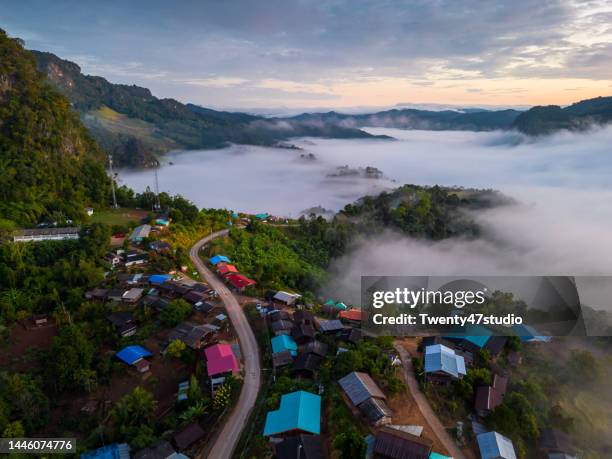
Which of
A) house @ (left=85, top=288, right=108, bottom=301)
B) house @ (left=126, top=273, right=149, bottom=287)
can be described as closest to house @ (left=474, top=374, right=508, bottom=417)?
house @ (left=126, top=273, right=149, bottom=287)

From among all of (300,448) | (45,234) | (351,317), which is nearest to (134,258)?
(45,234)

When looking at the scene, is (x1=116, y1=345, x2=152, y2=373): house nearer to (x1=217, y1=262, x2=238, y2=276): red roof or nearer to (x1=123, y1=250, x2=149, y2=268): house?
(x1=217, y1=262, x2=238, y2=276): red roof

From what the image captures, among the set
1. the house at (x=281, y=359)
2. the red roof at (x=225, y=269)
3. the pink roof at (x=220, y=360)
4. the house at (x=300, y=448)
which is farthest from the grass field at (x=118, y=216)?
the house at (x=300, y=448)

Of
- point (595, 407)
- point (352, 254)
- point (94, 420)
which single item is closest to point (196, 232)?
point (352, 254)

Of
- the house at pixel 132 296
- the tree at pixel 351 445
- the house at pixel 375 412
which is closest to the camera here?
the tree at pixel 351 445

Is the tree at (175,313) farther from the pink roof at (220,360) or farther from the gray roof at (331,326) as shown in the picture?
the gray roof at (331,326)

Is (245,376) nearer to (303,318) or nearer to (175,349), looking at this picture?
(175,349)

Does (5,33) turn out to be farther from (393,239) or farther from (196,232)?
(393,239)
